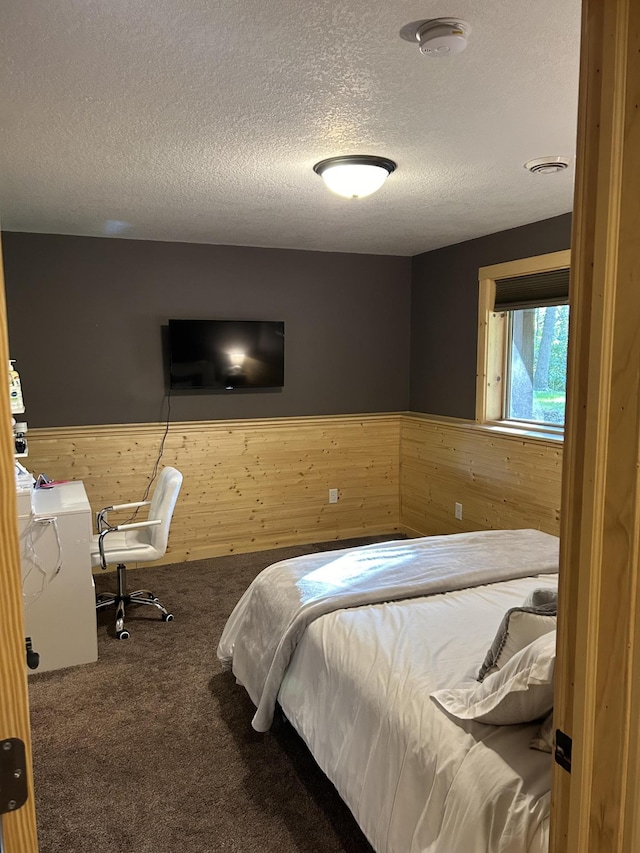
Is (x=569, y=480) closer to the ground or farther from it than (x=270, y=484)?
farther from it

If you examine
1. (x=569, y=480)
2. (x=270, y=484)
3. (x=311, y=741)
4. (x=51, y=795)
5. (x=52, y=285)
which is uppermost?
(x=52, y=285)

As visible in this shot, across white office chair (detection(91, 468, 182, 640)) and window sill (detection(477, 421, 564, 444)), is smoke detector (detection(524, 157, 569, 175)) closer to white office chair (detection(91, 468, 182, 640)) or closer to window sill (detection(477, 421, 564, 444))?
window sill (detection(477, 421, 564, 444))

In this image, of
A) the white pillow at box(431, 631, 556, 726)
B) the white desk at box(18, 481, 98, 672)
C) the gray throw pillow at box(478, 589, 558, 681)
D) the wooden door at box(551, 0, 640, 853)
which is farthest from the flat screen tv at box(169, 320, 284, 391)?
the wooden door at box(551, 0, 640, 853)

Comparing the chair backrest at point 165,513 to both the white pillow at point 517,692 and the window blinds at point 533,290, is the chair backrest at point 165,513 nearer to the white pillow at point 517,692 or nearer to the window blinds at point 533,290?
the white pillow at point 517,692

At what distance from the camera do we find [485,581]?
2.76m

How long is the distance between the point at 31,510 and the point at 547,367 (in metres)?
3.43

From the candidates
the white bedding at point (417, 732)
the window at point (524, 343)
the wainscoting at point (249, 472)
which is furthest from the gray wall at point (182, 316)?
the white bedding at point (417, 732)

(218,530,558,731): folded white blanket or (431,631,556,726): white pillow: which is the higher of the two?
(431,631,556,726): white pillow

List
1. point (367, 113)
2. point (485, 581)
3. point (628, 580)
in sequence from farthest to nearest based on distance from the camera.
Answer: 1. point (485, 581)
2. point (367, 113)
3. point (628, 580)

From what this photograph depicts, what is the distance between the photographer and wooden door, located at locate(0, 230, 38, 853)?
762mm

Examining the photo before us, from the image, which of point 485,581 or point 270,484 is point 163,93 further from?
point 270,484

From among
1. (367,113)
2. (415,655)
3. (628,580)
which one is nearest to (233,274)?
(367,113)

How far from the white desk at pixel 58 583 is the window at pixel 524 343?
9.90 feet

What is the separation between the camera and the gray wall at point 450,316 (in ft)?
15.1
